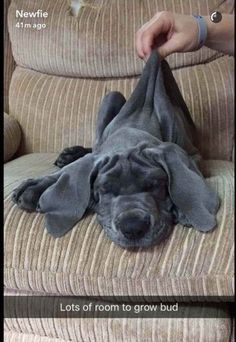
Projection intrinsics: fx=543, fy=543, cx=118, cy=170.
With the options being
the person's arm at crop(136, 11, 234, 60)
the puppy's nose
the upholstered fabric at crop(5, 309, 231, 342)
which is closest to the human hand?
the person's arm at crop(136, 11, 234, 60)

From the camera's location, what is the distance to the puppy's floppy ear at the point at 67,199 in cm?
87

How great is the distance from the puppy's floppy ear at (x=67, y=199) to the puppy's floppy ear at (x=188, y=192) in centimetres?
11

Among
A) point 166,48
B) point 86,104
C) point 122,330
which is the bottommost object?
point 122,330

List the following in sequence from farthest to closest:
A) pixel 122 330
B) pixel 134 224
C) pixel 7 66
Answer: pixel 7 66, pixel 122 330, pixel 134 224

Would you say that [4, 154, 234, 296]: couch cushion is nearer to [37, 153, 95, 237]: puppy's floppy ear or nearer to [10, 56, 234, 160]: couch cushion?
[37, 153, 95, 237]: puppy's floppy ear

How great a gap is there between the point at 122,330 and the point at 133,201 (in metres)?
0.24

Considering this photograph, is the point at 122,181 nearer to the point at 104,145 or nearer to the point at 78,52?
the point at 104,145

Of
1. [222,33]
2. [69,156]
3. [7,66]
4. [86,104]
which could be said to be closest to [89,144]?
[86,104]

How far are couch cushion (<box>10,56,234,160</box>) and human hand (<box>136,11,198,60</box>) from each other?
0.81ft

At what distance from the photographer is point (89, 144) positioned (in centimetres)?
143

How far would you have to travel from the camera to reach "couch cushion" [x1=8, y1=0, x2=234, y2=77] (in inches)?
55.5

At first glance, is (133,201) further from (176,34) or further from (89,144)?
(89,144)

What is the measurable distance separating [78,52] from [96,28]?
0.08m

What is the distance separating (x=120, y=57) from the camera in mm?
1433
